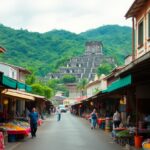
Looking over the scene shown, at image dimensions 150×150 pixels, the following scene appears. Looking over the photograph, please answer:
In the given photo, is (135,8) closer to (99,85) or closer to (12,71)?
(12,71)

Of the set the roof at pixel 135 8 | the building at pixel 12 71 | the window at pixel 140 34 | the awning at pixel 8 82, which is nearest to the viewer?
the awning at pixel 8 82

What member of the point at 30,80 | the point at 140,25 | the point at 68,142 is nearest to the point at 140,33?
the point at 140,25

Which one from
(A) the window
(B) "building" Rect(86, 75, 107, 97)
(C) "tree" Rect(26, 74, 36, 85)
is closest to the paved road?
(A) the window

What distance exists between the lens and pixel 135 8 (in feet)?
87.4

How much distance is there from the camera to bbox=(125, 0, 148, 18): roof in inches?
979

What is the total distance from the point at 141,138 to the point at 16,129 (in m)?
6.62

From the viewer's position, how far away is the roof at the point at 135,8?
979 inches

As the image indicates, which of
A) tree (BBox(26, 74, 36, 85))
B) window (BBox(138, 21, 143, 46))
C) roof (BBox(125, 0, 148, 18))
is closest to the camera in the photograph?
roof (BBox(125, 0, 148, 18))

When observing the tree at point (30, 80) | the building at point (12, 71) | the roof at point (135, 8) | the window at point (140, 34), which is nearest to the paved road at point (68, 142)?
the window at point (140, 34)

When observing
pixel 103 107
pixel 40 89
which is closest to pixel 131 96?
pixel 103 107

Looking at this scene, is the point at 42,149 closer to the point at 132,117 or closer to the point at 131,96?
the point at 131,96

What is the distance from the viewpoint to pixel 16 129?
22125mm

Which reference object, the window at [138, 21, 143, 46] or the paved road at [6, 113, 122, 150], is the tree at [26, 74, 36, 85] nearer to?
the paved road at [6, 113, 122, 150]

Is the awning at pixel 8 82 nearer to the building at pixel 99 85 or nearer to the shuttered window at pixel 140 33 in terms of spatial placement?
the shuttered window at pixel 140 33
